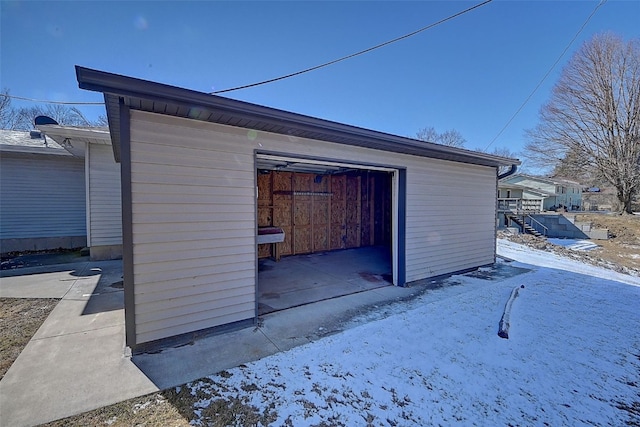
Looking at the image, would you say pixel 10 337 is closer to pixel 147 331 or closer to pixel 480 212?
pixel 147 331

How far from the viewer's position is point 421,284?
5.30 m

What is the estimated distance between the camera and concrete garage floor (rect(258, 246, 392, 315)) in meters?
4.44

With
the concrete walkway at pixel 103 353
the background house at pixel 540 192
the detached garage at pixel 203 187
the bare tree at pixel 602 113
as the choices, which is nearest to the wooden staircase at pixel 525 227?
the background house at pixel 540 192

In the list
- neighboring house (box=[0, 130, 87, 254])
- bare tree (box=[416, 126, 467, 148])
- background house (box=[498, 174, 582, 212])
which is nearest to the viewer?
neighboring house (box=[0, 130, 87, 254])

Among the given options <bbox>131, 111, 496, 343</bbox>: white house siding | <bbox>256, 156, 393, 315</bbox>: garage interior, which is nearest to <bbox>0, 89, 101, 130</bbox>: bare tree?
<bbox>256, 156, 393, 315</bbox>: garage interior

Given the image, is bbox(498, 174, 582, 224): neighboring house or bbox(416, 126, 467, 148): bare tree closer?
bbox(498, 174, 582, 224): neighboring house

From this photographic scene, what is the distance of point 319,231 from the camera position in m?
8.51

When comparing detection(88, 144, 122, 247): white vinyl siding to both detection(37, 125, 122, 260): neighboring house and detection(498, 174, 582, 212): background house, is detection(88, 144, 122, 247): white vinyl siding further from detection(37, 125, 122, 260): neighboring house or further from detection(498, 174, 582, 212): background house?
detection(498, 174, 582, 212): background house

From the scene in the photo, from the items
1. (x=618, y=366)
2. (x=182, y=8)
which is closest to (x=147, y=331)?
(x=618, y=366)

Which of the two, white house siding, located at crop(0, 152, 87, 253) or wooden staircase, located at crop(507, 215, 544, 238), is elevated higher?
white house siding, located at crop(0, 152, 87, 253)

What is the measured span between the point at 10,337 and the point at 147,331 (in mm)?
1747

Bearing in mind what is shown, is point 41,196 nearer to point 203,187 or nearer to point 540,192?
point 203,187

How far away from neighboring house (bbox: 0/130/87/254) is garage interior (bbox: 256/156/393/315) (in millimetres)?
5780

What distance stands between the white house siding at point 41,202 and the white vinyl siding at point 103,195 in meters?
2.21
